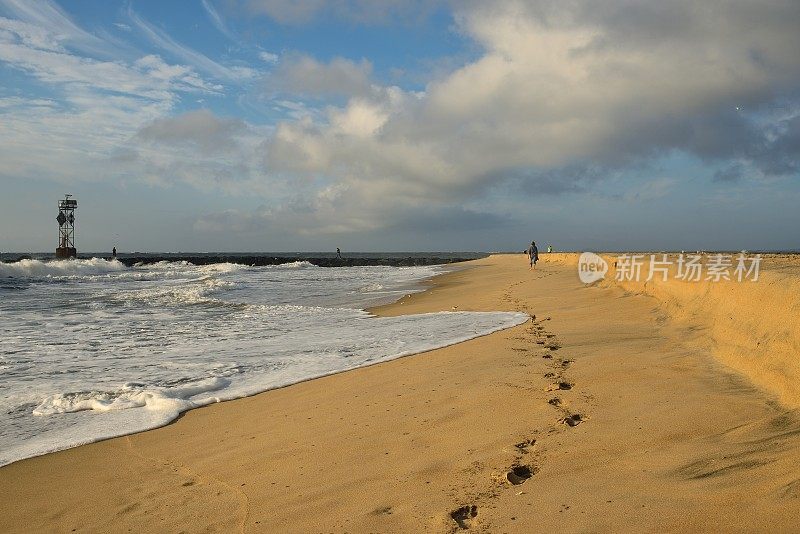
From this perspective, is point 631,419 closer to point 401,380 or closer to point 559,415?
point 559,415

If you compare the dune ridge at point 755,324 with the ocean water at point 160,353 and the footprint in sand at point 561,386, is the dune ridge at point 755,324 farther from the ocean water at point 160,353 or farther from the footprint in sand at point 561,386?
the ocean water at point 160,353

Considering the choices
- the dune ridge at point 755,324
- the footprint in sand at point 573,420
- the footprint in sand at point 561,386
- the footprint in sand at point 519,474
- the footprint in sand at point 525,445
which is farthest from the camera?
the footprint in sand at point 561,386

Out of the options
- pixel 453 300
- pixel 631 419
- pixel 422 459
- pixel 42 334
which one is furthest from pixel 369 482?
pixel 453 300

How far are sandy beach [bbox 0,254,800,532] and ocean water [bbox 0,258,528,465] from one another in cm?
64

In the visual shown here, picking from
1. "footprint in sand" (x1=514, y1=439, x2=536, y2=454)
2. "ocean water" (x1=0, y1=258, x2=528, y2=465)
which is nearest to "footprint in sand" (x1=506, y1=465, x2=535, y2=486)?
"footprint in sand" (x1=514, y1=439, x2=536, y2=454)

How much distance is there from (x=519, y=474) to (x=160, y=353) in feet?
26.6

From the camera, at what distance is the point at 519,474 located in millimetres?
3725

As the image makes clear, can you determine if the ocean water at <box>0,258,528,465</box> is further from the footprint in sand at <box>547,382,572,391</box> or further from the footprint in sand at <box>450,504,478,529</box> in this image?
the footprint in sand at <box>450,504,478,529</box>

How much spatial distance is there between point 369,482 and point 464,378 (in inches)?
114

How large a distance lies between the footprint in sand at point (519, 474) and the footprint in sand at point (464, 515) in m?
0.41

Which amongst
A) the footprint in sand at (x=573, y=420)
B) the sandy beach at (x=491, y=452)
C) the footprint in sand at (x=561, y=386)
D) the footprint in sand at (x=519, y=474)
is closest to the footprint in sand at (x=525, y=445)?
the sandy beach at (x=491, y=452)

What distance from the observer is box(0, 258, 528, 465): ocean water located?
20.5ft

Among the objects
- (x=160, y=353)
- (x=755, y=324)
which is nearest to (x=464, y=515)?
(x=755, y=324)

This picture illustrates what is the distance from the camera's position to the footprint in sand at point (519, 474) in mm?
3607
